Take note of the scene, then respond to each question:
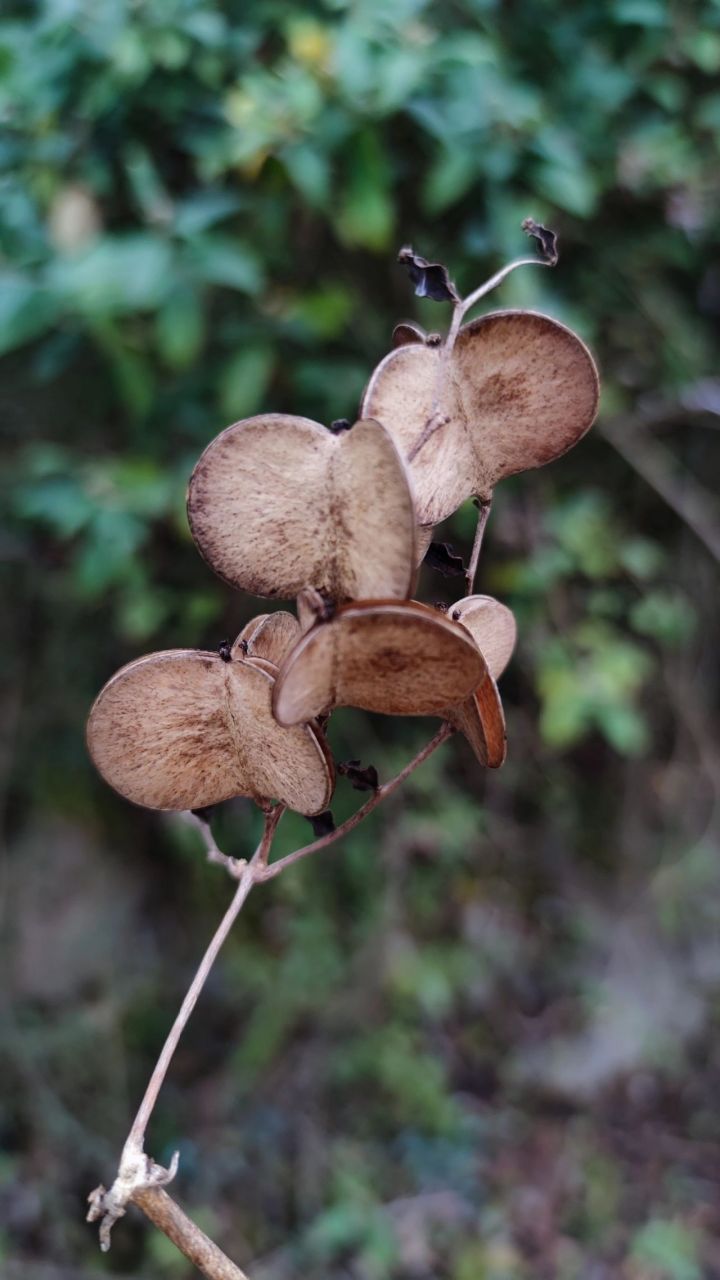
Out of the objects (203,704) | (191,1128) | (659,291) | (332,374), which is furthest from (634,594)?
(203,704)

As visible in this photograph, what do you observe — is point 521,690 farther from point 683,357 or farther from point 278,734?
point 278,734

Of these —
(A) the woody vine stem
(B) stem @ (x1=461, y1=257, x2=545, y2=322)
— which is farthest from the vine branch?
(B) stem @ (x1=461, y1=257, x2=545, y2=322)

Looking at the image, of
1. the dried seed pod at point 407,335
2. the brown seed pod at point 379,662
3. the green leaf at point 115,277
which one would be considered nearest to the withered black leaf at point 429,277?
the dried seed pod at point 407,335

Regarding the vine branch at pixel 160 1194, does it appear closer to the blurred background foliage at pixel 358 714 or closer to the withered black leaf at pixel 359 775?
the withered black leaf at pixel 359 775

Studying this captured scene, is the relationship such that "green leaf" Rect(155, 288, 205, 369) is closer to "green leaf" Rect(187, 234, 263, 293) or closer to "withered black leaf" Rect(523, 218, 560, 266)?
"green leaf" Rect(187, 234, 263, 293)

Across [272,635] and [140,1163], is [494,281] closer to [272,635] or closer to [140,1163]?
[272,635]

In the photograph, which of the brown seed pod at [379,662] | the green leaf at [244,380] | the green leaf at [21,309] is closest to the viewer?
the brown seed pod at [379,662]
